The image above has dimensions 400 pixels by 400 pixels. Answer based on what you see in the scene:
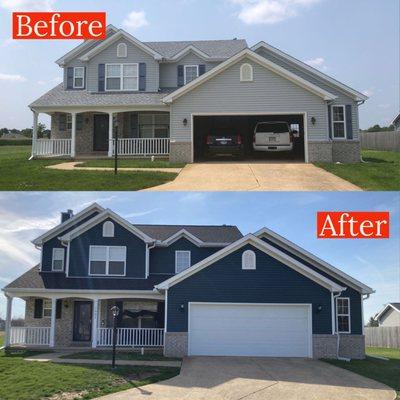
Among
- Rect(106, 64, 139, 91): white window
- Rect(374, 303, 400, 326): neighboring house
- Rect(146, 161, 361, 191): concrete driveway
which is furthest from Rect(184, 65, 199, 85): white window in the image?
Rect(374, 303, 400, 326): neighboring house

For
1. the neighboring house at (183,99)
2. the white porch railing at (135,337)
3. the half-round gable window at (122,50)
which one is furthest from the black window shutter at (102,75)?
the white porch railing at (135,337)

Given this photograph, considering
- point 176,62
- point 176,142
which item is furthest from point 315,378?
point 176,62

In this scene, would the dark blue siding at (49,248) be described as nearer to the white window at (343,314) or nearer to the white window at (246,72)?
the white window at (246,72)

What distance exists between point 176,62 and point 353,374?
1616 centimetres

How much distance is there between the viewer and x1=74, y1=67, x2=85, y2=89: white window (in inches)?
984

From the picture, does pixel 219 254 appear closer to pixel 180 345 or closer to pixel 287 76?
pixel 180 345

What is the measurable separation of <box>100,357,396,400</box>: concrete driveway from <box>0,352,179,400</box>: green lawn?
484mm

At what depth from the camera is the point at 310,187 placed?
49.9ft

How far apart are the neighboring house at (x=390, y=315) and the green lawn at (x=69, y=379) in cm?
3782

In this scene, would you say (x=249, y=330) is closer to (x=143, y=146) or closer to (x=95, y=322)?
(x=95, y=322)

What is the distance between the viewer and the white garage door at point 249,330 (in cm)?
1792

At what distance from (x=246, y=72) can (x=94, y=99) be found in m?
7.08

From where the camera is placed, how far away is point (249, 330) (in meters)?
18.0

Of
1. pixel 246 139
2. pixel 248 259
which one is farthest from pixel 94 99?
pixel 248 259
